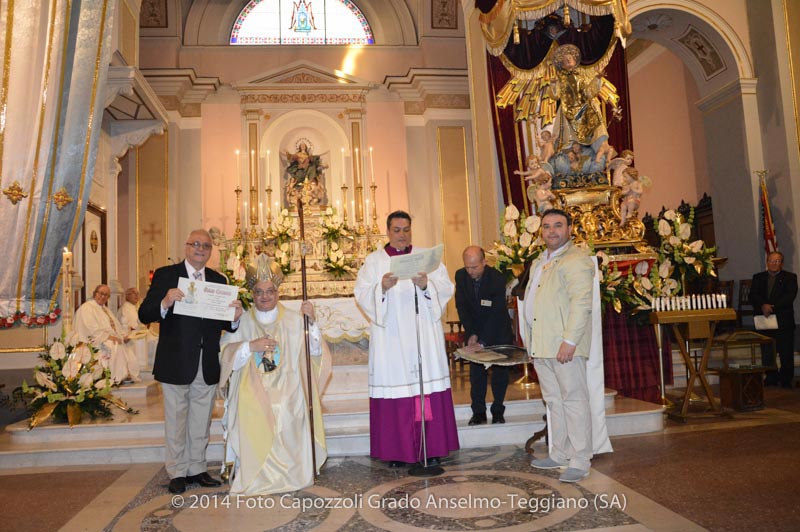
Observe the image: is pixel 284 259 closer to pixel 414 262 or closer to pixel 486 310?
pixel 486 310

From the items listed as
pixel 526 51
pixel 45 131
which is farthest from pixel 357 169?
pixel 45 131

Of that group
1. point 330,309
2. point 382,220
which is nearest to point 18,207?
point 330,309

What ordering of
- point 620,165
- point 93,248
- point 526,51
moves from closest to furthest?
1. point 620,165
2. point 526,51
3. point 93,248

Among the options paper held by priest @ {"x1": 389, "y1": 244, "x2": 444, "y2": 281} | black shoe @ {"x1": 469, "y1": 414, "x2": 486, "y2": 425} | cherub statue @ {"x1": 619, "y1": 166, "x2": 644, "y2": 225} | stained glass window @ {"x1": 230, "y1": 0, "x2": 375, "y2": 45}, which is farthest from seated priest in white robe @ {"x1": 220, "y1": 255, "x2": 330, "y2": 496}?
stained glass window @ {"x1": 230, "y1": 0, "x2": 375, "y2": 45}

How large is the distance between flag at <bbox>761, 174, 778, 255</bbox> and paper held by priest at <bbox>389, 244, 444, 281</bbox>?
7.60m

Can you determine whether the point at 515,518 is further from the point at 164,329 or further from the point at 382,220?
the point at 382,220

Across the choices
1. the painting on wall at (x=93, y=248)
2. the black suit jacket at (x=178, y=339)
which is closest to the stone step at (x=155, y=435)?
the black suit jacket at (x=178, y=339)

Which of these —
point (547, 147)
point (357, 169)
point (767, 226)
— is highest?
point (357, 169)

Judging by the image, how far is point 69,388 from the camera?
5980 mm

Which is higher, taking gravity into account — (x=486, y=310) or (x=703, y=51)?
(x=703, y=51)

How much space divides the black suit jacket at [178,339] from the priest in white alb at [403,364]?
109 centimetres

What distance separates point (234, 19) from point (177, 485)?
42.1ft

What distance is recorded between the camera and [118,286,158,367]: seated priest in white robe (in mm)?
9133

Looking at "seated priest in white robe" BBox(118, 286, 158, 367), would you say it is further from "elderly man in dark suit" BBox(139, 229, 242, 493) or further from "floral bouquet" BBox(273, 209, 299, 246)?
"elderly man in dark suit" BBox(139, 229, 242, 493)
